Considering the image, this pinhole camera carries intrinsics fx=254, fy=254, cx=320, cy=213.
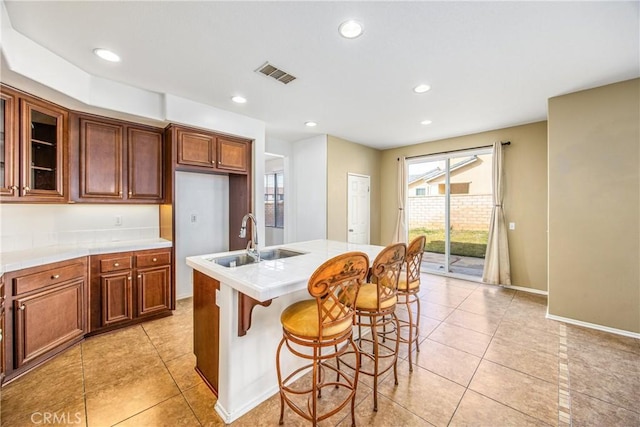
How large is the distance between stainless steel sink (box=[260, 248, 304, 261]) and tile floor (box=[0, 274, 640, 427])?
1.12m

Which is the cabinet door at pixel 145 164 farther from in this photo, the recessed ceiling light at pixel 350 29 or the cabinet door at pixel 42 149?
the recessed ceiling light at pixel 350 29

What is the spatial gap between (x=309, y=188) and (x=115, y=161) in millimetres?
3000

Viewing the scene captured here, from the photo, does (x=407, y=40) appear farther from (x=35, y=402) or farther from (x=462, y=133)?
(x=35, y=402)

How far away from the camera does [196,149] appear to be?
3.35m

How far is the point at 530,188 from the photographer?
4.14 meters

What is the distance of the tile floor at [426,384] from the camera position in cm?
168

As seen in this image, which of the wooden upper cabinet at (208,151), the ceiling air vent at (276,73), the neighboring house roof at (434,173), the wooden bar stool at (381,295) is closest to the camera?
the wooden bar stool at (381,295)

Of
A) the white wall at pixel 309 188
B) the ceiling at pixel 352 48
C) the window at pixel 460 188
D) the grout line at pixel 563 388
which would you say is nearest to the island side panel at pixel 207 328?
the ceiling at pixel 352 48

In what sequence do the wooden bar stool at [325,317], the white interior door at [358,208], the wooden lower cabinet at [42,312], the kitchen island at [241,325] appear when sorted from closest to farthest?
the wooden bar stool at [325,317] < the kitchen island at [241,325] < the wooden lower cabinet at [42,312] < the white interior door at [358,208]

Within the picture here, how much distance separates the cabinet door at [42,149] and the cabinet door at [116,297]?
99cm

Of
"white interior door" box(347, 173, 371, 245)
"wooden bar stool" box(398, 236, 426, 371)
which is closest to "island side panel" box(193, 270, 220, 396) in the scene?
"wooden bar stool" box(398, 236, 426, 371)

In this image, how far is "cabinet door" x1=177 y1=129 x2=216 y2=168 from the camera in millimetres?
3223

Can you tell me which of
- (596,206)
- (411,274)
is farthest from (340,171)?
(596,206)

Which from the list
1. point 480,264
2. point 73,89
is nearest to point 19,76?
point 73,89
